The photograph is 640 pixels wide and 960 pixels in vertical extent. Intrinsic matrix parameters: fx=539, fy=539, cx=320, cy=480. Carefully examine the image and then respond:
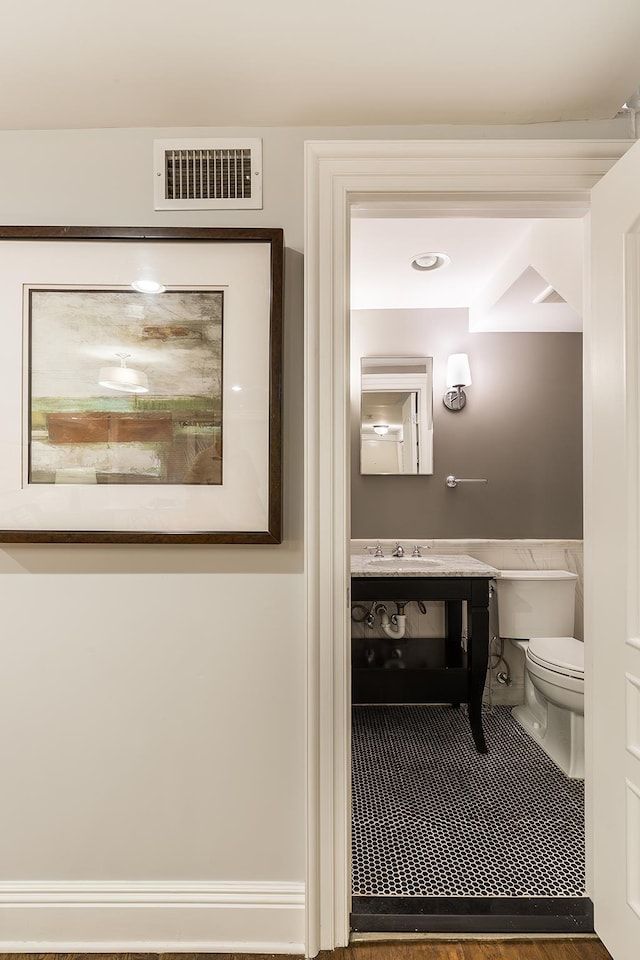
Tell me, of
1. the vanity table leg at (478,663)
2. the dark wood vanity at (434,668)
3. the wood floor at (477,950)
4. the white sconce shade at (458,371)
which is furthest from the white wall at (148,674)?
the white sconce shade at (458,371)

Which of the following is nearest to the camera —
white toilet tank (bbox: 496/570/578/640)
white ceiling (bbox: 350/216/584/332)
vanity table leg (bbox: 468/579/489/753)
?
white ceiling (bbox: 350/216/584/332)

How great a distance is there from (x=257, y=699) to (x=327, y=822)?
1.20ft

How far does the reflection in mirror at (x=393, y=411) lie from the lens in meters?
3.30

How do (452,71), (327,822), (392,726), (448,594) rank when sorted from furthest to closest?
(392,726) → (448,594) → (327,822) → (452,71)

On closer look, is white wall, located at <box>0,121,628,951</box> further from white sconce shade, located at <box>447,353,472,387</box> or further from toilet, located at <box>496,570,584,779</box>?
white sconce shade, located at <box>447,353,472,387</box>

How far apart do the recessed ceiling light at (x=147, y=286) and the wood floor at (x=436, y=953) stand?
1785 millimetres

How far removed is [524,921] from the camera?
5.03ft

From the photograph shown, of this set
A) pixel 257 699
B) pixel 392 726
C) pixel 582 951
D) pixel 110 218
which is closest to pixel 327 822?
pixel 257 699

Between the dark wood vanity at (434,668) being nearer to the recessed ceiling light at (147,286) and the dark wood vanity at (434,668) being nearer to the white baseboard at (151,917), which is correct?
the white baseboard at (151,917)

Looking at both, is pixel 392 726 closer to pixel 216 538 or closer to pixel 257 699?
pixel 257 699

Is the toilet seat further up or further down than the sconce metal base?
further down

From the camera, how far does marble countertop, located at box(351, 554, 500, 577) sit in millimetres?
2588

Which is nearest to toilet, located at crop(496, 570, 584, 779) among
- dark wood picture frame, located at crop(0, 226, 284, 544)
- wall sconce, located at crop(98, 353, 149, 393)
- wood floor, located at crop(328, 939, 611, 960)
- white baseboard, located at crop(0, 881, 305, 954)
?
wood floor, located at crop(328, 939, 611, 960)

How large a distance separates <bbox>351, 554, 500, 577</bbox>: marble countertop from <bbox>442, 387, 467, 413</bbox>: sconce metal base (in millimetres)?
898
